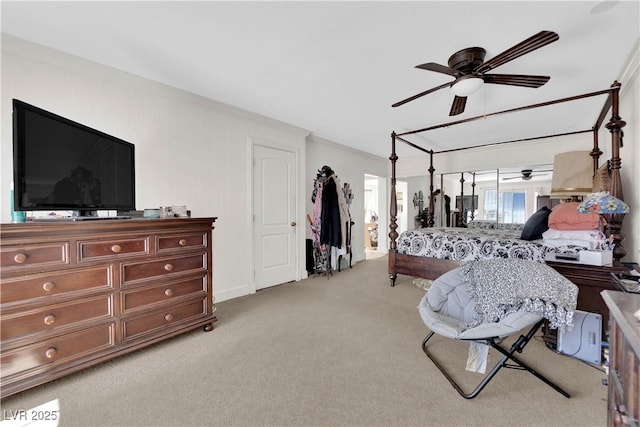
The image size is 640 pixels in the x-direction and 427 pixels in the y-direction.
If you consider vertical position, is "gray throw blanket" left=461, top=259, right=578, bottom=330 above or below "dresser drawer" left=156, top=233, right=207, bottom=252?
below

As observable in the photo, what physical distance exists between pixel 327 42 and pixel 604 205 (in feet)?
7.34

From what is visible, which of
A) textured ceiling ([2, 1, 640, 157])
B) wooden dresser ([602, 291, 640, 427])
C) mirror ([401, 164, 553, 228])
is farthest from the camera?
mirror ([401, 164, 553, 228])

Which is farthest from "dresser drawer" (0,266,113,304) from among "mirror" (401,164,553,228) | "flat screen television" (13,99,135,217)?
"mirror" (401,164,553,228)

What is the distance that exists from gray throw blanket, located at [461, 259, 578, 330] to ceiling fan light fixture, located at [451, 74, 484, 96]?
1330 millimetres

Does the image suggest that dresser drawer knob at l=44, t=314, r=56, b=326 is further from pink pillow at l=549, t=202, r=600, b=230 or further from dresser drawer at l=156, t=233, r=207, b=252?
pink pillow at l=549, t=202, r=600, b=230

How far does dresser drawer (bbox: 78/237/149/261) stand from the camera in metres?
1.77

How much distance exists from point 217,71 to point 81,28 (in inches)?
36.4

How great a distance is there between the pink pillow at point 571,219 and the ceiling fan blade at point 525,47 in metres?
1.49

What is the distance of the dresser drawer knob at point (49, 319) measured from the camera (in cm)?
162

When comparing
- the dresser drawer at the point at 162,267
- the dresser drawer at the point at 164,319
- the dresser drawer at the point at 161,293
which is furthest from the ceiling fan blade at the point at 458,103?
the dresser drawer at the point at 164,319

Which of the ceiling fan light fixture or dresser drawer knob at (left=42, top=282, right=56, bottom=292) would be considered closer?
dresser drawer knob at (left=42, top=282, right=56, bottom=292)

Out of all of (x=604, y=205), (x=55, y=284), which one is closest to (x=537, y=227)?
(x=604, y=205)

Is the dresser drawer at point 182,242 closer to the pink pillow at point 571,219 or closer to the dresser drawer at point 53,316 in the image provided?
the dresser drawer at point 53,316

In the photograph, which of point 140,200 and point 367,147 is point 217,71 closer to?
point 140,200
